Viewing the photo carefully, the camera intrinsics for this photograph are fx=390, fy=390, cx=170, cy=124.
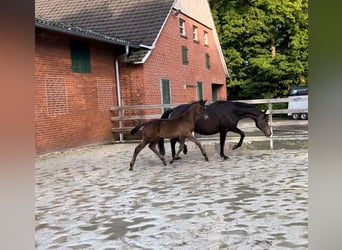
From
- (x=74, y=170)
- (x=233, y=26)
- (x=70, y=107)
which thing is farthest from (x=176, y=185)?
(x=233, y=26)

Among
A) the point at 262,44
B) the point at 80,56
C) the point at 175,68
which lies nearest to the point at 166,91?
the point at 175,68

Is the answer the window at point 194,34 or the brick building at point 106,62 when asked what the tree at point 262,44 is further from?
the window at point 194,34

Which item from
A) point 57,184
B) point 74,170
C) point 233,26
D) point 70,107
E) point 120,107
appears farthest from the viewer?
point 233,26

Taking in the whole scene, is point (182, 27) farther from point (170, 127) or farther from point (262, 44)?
point (262, 44)

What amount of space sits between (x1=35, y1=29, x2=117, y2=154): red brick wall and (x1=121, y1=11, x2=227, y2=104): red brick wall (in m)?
0.98

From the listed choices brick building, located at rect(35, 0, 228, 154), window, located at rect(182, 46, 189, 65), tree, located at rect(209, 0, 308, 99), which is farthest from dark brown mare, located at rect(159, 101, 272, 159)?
tree, located at rect(209, 0, 308, 99)

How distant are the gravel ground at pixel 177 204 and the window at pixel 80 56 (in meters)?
4.08

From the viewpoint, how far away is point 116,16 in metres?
15.1

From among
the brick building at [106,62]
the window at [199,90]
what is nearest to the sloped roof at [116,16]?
the brick building at [106,62]

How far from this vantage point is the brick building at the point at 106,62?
34.2ft

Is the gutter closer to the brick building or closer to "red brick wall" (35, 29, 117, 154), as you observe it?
the brick building
